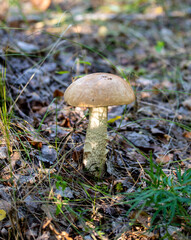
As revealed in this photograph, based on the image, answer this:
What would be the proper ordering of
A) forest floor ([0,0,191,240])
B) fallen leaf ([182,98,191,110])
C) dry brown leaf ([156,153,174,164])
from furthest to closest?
fallen leaf ([182,98,191,110])
dry brown leaf ([156,153,174,164])
forest floor ([0,0,191,240])

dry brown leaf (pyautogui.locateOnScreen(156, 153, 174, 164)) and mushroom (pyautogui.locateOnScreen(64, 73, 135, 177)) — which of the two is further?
dry brown leaf (pyautogui.locateOnScreen(156, 153, 174, 164))

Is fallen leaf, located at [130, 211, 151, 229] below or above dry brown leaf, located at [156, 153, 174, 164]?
above

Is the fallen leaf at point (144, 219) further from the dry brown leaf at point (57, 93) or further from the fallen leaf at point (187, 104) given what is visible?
the fallen leaf at point (187, 104)

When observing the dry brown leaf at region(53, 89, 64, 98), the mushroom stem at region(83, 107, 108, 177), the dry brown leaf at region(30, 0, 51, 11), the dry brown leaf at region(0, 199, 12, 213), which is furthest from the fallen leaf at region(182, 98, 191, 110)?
the dry brown leaf at region(30, 0, 51, 11)

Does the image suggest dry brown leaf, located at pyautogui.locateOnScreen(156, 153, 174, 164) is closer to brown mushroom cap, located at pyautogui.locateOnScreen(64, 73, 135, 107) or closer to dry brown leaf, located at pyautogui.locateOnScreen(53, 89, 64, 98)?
brown mushroom cap, located at pyautogui.locateOnScreen(64, 73, 135, 107)

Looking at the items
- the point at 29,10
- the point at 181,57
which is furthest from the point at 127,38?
the point at 29,10

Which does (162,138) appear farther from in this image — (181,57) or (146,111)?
(181,57)

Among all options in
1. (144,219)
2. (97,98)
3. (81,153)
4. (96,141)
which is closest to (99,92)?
(97,98)

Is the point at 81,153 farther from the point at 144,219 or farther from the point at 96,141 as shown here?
the point at 144,219

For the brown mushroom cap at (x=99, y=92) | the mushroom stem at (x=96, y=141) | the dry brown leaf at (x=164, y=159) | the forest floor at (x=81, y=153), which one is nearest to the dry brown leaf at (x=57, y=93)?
the forest floor at (x=81, y=153)
